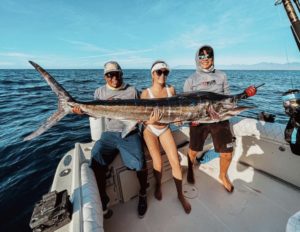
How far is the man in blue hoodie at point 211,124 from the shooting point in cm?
248

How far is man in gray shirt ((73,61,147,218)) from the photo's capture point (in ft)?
7.28

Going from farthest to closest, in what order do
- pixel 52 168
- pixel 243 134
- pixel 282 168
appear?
pixel 52 168
pixel 243 134
pixel 282 168

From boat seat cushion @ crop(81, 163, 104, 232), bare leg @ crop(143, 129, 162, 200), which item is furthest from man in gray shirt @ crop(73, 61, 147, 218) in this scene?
boat seat cushion @ crop(81, 163, 104, 232)

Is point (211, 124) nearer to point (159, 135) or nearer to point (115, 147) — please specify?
point (159, 135)

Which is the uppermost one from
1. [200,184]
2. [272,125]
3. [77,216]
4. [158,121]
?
[158,121]

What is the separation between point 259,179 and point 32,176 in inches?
183

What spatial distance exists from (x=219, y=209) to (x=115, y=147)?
156cm

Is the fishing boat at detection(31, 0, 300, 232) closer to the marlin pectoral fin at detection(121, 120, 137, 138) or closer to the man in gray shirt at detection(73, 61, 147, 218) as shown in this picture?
the man in gray shirt at detection(73, 61, 147, 218)

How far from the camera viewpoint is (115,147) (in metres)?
2.31

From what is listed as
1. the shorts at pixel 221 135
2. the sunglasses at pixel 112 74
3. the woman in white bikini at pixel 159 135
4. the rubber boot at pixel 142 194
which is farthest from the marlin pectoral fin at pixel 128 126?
the shorts at pixel 221 135

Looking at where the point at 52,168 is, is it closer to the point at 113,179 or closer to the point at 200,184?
the point at 113,179

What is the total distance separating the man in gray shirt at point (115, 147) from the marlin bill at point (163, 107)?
162mm

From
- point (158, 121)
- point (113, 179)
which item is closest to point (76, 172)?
point (113, 179)

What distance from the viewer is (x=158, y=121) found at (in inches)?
87.7
